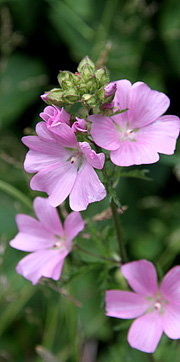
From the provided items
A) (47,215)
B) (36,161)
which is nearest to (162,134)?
(36,161)

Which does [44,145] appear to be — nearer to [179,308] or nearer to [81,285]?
[179,308]

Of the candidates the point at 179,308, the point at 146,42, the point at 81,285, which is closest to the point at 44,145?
the point at 179,308

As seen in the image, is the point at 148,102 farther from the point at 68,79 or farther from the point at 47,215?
the point at 47,215

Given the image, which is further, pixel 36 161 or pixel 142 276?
pixel 142 276

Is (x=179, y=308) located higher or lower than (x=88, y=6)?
lower

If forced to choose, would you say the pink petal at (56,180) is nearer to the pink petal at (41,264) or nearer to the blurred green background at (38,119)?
the pink petal at (41,264)

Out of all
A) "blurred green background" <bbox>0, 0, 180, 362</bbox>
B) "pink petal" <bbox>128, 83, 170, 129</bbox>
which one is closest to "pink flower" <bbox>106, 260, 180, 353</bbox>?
"pink petal" <bbox>128, 83, 170, 129</bbox>

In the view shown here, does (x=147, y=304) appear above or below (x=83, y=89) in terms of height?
below
